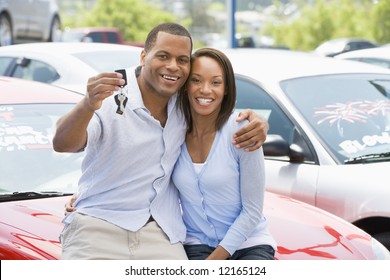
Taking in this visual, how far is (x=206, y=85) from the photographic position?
11.8ft

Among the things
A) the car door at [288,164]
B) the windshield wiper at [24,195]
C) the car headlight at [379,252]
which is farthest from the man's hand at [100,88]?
the car door at [288,164]

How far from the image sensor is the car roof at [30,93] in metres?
5.08

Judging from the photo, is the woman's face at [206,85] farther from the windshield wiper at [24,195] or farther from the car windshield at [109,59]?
the car windshield at [109,59]

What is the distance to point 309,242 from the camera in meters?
4.22

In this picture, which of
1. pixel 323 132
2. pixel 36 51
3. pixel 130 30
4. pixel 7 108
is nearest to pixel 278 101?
pixel 323 132

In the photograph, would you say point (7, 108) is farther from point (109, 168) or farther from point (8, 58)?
point (8, 58)

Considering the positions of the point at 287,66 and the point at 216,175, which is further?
the point at 287,66

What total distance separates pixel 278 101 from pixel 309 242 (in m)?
2.00

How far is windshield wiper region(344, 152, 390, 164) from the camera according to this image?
5.66m

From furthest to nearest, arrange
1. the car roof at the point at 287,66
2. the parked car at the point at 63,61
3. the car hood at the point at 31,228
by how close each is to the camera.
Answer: the parked car at the point at 63,61
the car roof at the point at 287,66
the car hood at the point at 31,228

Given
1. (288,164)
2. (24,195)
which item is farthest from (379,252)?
(24,195)

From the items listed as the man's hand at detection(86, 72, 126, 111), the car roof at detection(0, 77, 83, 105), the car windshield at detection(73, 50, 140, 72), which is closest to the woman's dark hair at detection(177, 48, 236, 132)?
the man's hand at detection(86, 72, 126, 111)

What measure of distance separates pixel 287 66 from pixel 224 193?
3159 millimetres

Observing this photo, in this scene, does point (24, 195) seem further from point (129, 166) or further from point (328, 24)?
point (328, 24)
